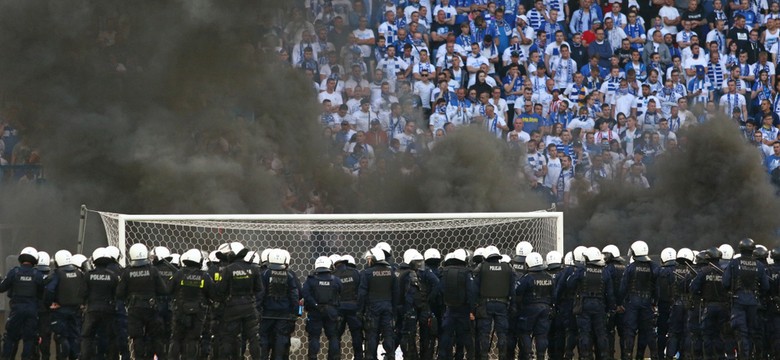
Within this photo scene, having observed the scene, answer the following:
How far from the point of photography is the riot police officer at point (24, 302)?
1369 cm

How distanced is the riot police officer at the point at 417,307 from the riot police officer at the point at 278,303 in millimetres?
1276

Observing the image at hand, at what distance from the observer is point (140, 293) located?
13.5m

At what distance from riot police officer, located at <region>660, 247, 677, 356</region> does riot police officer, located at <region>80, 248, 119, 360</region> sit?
630 centimetres

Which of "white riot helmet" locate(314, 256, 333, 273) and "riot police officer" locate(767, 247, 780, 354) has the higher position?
"white riot helmet" locate(314, 256, 333, 273)

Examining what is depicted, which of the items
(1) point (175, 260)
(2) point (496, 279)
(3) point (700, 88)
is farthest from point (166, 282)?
(3) point (700, 88)

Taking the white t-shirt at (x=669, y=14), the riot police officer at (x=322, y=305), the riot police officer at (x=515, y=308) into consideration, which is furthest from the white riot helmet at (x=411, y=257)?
the white t-shirt at (x=669, y=14)

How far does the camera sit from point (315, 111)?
21.5 meters

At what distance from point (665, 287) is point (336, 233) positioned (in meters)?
5.08

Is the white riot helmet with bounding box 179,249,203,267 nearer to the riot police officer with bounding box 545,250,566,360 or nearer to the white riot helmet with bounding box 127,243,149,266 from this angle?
the white riot helmet with bounding box 127,243,149,266

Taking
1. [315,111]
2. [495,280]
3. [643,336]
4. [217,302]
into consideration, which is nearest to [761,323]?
[643,336]

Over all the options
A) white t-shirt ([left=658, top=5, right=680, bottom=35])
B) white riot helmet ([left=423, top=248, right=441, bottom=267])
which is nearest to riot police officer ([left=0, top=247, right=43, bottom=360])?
white riot helmet ([left=423, top=248, right=441, bottom=267])

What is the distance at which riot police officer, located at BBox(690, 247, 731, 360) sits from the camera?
13727 millimetres

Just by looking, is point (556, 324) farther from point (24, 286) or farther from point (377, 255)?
point (24, 286)

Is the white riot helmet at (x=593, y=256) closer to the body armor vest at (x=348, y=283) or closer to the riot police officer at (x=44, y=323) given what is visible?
the body armor vest at (x=348, y=283)
